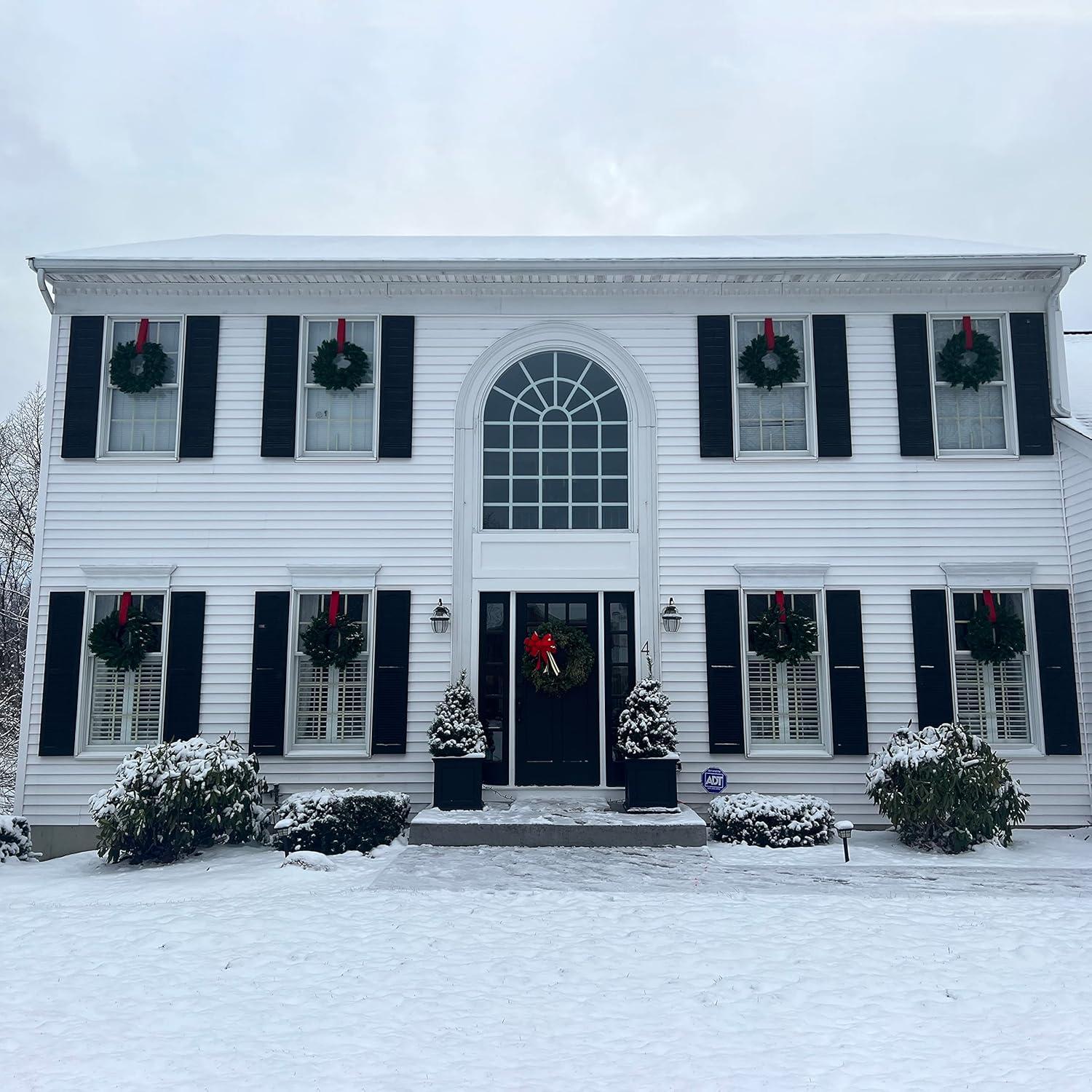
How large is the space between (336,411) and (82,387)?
313cm

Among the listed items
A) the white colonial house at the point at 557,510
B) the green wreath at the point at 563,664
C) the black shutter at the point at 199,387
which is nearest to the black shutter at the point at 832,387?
the white colonial house at the point at 557,510

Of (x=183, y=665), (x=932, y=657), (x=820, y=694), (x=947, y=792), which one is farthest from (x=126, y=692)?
(x=932, y=657)

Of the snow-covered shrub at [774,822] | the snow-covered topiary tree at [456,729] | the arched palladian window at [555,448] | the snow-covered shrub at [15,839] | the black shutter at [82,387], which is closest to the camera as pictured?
the snow-covered shrub at [774,822]

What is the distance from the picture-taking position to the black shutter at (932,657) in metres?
10.1

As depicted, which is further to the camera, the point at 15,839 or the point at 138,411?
the point at 138,411

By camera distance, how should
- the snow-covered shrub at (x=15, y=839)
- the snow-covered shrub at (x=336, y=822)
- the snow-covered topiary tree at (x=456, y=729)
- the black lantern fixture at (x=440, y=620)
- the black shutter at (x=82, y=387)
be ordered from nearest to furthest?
the snow-covered shrub at (x=336, y=822), the snow-covered shrub at (x=15, y=839), the snow-covered topiary tree at (x=456, y=729), the black lantern fixture at (x=440, y=620), the black shutter at (x=82, y=387)

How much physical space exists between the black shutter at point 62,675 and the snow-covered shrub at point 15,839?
34.4 inches

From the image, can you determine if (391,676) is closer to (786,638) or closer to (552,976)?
(786,638)

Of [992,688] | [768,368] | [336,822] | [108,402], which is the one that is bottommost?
[336,822]

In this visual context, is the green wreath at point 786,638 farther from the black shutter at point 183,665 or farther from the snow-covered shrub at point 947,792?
the black shutter at point 183,665

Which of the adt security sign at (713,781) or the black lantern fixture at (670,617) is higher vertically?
the black lantern fixture at (670,617)

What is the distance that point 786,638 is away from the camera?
10.0 meters

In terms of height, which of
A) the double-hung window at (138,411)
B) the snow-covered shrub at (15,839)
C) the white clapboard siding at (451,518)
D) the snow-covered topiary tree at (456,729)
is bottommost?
the snow-covered shrub at (15,839)

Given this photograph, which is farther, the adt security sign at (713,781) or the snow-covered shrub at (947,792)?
the adt security sign at (713,781)
